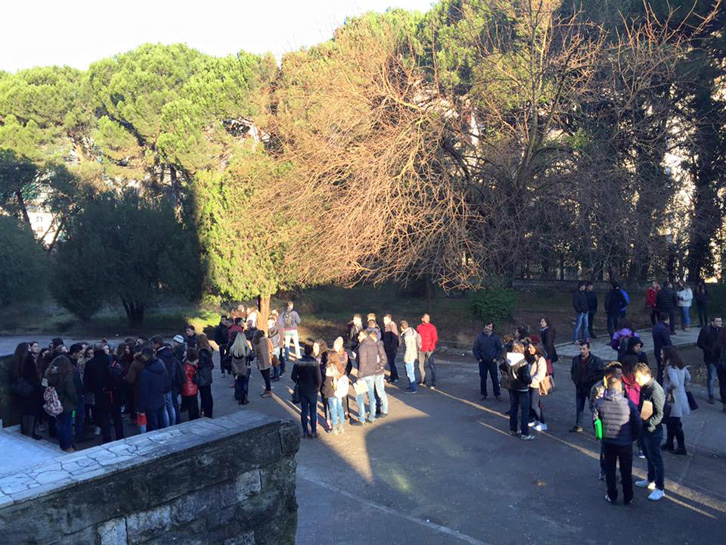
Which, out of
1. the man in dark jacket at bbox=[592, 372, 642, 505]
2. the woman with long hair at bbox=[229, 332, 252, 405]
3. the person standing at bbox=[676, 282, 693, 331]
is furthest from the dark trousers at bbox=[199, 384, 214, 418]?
the person standing at bbox=[676, 282, 693, 331]

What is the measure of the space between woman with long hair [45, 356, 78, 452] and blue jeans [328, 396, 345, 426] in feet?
12.2

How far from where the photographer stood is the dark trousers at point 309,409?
9.32m

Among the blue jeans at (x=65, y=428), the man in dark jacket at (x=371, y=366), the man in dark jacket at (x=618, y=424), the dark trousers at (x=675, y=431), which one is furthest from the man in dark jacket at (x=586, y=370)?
the blue jeans at (x=65, y=428)

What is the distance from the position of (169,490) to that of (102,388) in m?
5.34

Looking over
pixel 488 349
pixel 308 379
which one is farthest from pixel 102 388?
pixel 488 349

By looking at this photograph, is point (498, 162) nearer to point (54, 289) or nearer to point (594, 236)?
point (594, 236)

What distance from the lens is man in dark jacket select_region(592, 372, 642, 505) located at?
6.59 metres

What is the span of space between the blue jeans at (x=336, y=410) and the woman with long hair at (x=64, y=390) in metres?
3.70

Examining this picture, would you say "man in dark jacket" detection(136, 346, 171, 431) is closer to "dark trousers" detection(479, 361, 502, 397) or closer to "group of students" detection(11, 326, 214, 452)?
"group of students" detection(11, 326, 214, 452)

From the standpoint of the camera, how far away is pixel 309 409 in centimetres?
956

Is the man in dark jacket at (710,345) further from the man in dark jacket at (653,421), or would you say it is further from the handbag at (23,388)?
the handbag at (23,388)

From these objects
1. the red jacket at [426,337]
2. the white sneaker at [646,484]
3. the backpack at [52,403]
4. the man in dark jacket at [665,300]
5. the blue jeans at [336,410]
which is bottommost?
the white sneaker at [646,484]

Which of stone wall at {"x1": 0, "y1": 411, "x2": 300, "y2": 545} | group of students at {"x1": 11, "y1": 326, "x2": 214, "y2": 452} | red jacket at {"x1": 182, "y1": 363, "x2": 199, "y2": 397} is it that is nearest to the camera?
stone wall at {"x1": 0, "y1": 411, "x2": 300, "y2": 545}

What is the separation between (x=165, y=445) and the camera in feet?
14.7
